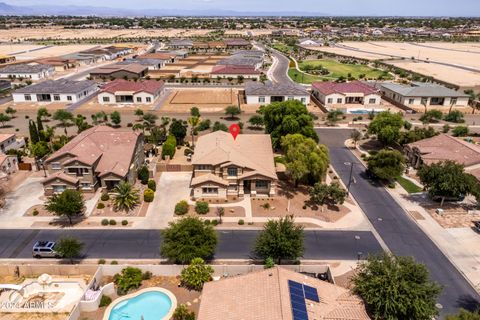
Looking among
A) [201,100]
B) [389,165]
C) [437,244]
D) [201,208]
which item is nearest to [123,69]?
[201,100]

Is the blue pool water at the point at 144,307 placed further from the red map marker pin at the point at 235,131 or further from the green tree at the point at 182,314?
the red map marker pin at the point at 235,131

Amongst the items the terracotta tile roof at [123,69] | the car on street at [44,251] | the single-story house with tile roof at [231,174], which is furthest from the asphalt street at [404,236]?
the terracotta tile roof at [123,69]

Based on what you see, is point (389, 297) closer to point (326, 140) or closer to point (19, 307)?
point (19, 307)

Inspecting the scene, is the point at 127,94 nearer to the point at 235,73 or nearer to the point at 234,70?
the point at 235,73

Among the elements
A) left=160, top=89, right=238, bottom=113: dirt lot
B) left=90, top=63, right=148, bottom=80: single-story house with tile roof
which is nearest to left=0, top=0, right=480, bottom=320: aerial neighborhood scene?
left=160, top=89, right=238, bottom=113: dirt lot

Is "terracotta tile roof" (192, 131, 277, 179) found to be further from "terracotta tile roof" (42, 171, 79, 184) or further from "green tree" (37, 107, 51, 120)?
"green tree" (37, 107, 51, 120)
